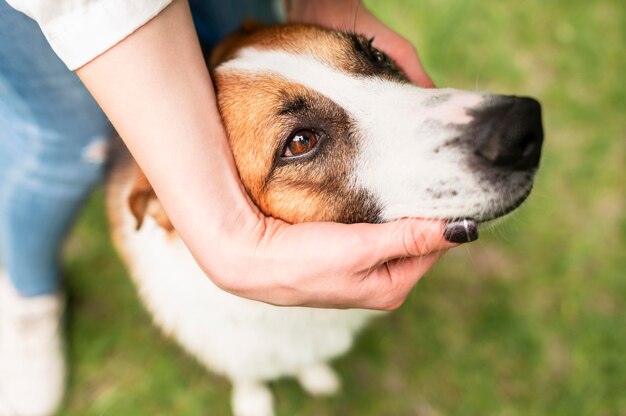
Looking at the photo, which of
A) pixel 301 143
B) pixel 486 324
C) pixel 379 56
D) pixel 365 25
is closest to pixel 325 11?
pixel 365 25

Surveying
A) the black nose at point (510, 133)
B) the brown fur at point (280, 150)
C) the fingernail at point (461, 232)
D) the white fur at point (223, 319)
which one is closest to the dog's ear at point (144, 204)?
the brown fur at point (280, 150)

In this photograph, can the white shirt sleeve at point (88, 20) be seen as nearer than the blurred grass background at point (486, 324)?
Yes

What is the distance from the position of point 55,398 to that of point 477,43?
3.84 meters

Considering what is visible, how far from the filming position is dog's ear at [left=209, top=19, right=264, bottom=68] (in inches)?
85.4

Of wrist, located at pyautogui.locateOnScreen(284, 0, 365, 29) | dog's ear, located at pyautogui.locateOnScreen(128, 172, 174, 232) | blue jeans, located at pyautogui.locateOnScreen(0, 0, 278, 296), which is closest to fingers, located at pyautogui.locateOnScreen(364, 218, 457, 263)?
dog's ear, located at pyautogui.locateOnScreen(128, 172, 174, 232)

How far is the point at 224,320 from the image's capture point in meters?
2.25

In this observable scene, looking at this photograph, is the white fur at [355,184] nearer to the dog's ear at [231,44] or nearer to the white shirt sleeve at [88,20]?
the dog's ear at [231,44]

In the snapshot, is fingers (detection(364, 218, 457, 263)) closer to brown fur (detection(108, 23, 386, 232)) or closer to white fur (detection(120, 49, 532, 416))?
white fur (detection(120, 49, 532, 416))

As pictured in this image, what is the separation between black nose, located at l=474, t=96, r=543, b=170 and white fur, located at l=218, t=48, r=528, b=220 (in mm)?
50

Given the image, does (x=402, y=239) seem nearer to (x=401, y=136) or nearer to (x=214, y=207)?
(x=401, y=136)

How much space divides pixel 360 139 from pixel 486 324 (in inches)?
78.2

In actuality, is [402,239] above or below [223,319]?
above

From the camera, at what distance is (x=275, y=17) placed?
10.4ft

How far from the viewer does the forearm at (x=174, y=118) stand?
1.47m
